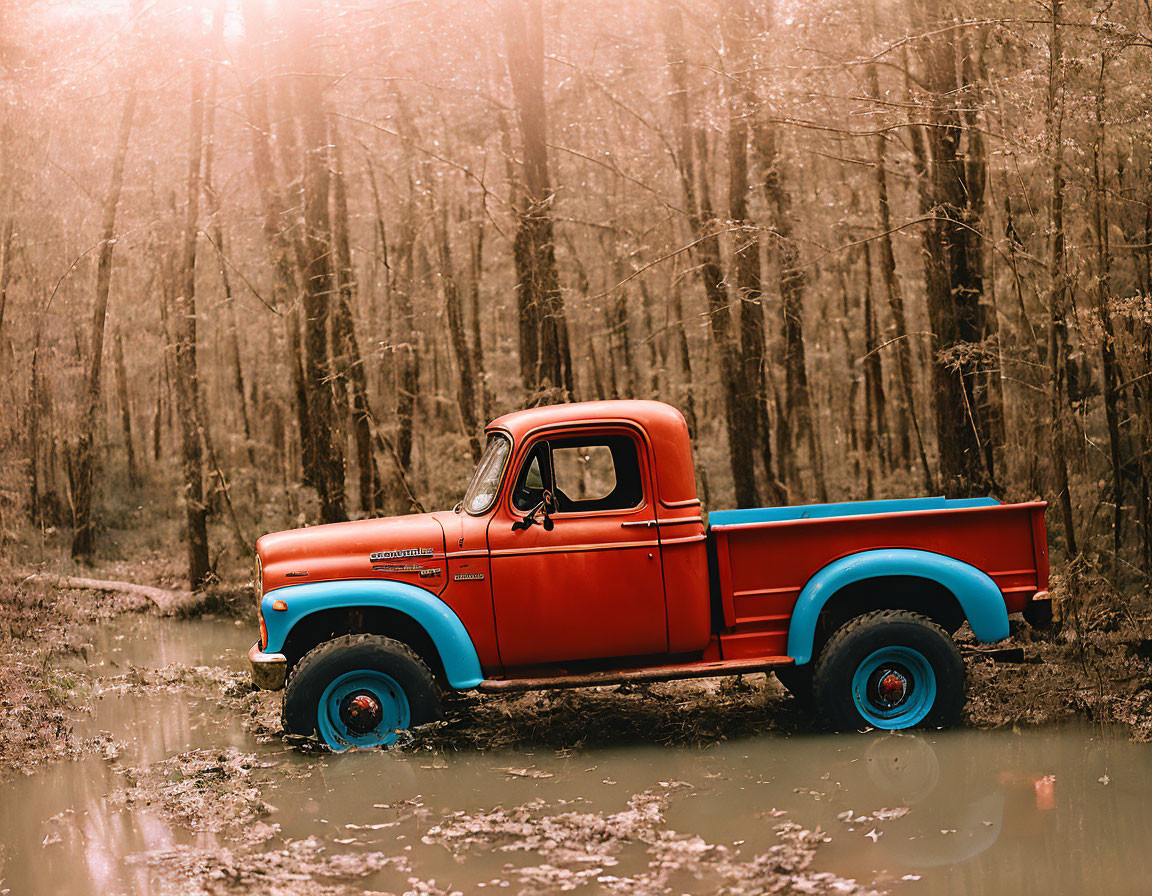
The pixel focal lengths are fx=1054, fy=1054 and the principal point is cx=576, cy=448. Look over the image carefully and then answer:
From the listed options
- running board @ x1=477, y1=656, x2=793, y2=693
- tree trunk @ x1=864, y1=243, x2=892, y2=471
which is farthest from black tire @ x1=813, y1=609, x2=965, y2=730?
tree trunk @ x1=864, y1=243, x2=892, y2=471

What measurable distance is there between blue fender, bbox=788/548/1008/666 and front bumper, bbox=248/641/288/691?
3.14m

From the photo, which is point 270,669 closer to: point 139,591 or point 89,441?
point 139,591

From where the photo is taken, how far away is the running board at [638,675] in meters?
6.43

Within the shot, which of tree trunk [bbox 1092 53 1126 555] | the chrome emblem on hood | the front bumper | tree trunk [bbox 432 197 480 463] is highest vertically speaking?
tree trunk [bbox 432 197 480 463]

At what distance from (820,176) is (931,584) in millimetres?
17953

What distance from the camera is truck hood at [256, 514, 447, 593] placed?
6496mm

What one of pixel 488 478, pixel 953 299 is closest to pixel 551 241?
pixel 953 299

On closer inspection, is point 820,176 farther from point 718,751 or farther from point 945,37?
point 718,751

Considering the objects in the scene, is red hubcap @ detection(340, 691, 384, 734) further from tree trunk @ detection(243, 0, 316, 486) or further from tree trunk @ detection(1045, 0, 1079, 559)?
tree trunk @ detection(243, 0, 316, 486)

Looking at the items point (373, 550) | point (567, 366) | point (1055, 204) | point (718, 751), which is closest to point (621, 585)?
point (718, 751)

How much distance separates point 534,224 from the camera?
494 inches

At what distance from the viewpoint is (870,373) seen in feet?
78.5

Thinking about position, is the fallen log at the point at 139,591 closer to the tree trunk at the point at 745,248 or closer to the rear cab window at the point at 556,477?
the tree trunk at the point at 745,248

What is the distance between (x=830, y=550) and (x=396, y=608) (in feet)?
8.89
